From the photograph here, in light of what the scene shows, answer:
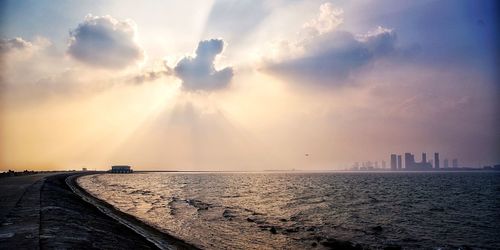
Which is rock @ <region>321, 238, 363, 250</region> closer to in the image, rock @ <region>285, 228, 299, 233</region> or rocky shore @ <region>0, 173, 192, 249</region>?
rock @ <region>285, 228, 299, 233</region>

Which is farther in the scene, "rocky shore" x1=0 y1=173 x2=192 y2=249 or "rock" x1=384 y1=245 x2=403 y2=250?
"rock" x1=384 y1=245 x2=403 y2=250

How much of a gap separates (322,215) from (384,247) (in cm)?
1717

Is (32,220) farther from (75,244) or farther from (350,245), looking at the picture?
(350,245)

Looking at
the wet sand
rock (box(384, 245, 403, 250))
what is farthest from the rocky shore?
rock (box(384, 245, 403, 250))

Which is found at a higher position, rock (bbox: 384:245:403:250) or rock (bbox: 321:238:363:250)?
rock (bbox: 321:238:363:250)

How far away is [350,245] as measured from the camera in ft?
86.9

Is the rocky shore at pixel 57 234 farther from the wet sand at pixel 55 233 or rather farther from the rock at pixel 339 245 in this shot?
the rock at pixel 339 245

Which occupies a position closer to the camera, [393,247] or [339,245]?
[393,247]

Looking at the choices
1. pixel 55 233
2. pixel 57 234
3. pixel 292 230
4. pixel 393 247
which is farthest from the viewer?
pixel 292 230

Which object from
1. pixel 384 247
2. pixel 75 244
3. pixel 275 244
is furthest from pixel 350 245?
pixel 75 244

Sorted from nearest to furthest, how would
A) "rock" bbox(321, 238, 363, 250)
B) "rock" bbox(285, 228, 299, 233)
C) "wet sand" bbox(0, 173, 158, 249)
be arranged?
1. "wet sand" bbox(0, 173, 158, 249)
2. "rock" bbox(321, 238, 363, 250)
3. "rock" bbox(285, 228, 299, 233)

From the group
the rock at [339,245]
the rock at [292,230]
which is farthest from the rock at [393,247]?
the rock at [292,230]

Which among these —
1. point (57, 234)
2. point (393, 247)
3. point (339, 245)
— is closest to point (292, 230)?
point (339, 245)

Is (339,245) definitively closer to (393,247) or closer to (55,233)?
(393,247)
